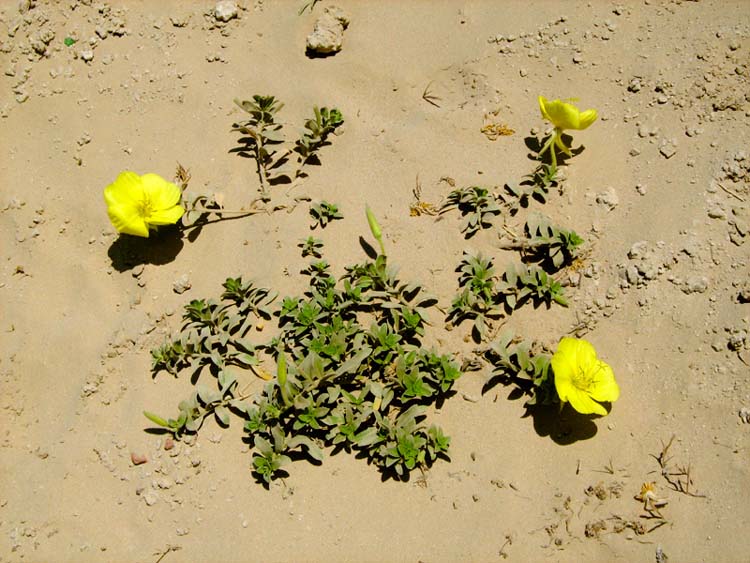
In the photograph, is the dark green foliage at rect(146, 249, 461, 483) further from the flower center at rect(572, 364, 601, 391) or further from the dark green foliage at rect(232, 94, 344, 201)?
the dark green foliage at rect(232, 94, 344, 201)

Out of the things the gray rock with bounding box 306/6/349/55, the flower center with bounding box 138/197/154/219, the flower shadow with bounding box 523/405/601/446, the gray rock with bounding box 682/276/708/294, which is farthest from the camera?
the gray rock with bounding box 306/6/349/55

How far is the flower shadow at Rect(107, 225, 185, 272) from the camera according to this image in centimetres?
366

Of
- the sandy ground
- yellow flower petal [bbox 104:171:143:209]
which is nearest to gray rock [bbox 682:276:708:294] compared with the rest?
the sandy ground

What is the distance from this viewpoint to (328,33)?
415 cm

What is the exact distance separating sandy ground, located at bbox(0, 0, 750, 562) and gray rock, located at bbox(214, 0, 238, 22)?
0.25 ft

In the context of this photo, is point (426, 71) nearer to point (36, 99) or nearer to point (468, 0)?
point (468, 0)

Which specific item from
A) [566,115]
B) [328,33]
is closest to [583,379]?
[566,115]

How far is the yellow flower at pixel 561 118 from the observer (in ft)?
11.1

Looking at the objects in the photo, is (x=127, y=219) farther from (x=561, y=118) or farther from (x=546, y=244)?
(x=561, y=118)

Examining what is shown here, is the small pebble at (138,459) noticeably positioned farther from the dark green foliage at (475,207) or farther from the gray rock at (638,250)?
the gray rock at (638,250)

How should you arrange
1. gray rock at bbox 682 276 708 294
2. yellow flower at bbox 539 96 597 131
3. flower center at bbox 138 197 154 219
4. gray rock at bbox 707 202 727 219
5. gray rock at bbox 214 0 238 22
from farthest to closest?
gray rock at bbox 214 0 238 22 < flower center at bbox 138 197 154 219 < yellow flower at bbox 539 96 597 131 < gray rock at bbox 707 202 727 219 < gray rock at bbox 682 276 708 294

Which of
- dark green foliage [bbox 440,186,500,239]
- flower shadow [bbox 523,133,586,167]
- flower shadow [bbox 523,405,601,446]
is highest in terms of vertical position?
flower shadow [bbox 523,133,586,167]

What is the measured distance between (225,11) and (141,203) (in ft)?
4.97

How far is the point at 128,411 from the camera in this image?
328cm
